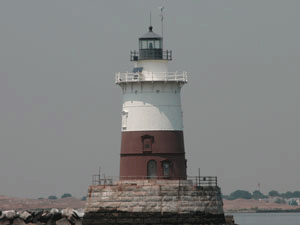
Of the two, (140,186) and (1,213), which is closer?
(140,186)

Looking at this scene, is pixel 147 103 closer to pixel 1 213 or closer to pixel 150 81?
pixel 150 81

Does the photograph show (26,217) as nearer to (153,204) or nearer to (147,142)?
(147,142)

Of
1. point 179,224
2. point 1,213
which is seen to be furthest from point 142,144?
point 1,213

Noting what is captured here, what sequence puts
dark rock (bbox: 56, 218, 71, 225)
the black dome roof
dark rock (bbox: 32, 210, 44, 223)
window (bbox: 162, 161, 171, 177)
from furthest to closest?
dark rock (bbox: 32, 210, 44, 223) → dark rock (bbox: 56, 218, 71, 225) → the black dome roof → window (bbox: 162, 161, 171, 177)

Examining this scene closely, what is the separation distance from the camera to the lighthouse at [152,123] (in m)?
55.2

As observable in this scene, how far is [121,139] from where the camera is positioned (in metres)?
56.5

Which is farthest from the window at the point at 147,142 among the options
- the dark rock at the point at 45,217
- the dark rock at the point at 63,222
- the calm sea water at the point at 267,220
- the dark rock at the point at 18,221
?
the calm sea water at the point at 267,220

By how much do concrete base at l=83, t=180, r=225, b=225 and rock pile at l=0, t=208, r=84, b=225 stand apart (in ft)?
13.8

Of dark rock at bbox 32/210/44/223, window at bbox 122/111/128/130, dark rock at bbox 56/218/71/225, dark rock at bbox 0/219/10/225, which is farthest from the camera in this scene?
dark rock at bbox 0/219/10/225

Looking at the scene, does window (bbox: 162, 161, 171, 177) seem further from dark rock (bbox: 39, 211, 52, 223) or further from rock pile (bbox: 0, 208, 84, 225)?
dark rock (bbox: 39, 211, 52, 223)

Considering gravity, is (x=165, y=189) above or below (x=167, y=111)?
below

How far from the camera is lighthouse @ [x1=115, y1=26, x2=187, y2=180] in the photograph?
5522 centimetres

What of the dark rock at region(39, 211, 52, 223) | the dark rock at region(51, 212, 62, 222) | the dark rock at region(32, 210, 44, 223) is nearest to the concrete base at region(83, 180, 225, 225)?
the dark rock at region(51, 212, 62, 222)

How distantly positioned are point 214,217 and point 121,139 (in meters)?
6.45
